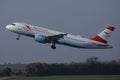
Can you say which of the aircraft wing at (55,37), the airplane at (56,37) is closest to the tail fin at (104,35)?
the airplane at (56,37)

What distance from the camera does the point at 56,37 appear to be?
274ft

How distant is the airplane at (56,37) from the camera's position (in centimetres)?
8188

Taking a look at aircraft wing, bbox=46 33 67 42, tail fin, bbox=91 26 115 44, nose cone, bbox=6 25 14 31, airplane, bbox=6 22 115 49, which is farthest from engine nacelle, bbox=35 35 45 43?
tail fin, bbox=91 26 115 44

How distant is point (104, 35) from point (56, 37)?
36.3 ft

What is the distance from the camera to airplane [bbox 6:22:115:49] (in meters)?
81.9

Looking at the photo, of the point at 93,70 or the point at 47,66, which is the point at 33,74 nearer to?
the point at 47,66

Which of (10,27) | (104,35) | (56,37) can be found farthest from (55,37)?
(104,35)

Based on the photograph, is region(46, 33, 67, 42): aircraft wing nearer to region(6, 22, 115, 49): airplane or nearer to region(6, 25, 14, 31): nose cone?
region(6, 22, 115, 49): airplane

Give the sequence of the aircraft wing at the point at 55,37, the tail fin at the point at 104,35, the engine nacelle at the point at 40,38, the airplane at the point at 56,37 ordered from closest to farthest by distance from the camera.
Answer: the engine nacelle at the point at 40,38 → the airplane at the point at 56,37 → the aircraft wing at the point at 55,37 → the tail fin at the point at 104,35

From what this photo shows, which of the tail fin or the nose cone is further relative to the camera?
the tail fin

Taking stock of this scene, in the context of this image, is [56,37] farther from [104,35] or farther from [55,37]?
[104,35]

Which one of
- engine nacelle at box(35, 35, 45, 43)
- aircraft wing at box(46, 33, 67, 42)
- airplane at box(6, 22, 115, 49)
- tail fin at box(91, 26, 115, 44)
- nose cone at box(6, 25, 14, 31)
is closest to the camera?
engine nacelle at box(35, 35, 45, 43)

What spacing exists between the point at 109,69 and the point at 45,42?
793 inches

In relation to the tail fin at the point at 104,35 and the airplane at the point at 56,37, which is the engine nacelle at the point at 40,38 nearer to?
the airplane at the point at 56,37
